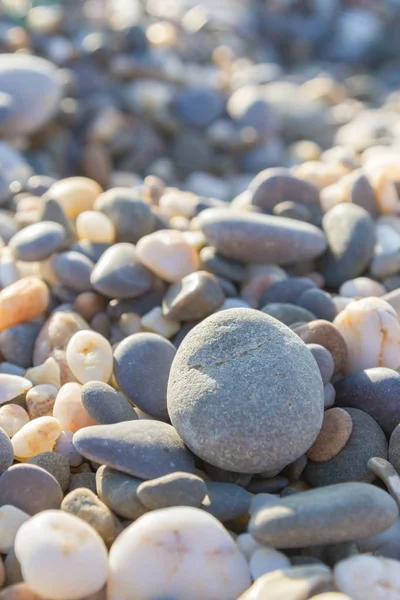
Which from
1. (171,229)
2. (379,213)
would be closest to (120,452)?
(171,229)

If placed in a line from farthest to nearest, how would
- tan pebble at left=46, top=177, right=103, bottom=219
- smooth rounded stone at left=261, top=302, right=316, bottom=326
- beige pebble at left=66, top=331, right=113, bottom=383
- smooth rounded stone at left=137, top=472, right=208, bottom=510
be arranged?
1. tan pebble at left=46, top=177, right=103, bottom=219
2. smooth rounded stone at left=261, top=302, right=316, bottom=326
3. beige pebble at left=66, top=331, right=113, bottom=383
4. smooth rounded stone at left=137, top=472, right=208, bottom=510

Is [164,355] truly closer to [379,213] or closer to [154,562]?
[154,562]

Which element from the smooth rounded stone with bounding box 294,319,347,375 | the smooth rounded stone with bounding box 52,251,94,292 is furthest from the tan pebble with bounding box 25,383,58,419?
the smooth rounded stone with bounding box 294,319,347,375

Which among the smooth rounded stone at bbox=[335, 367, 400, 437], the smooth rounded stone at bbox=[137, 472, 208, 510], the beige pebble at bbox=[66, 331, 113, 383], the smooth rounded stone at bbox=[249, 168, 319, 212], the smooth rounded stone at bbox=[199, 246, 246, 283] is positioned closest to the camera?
Result: the smooth rounded stone at bbox=[137, 472, 208, 510]

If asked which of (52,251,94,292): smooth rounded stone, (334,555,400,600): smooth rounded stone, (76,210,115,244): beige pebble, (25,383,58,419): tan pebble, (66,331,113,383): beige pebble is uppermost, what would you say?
(76,210,115,244): beige pebble

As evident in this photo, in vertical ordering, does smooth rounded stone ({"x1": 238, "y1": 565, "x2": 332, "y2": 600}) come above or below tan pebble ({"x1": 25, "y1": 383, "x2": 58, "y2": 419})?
below

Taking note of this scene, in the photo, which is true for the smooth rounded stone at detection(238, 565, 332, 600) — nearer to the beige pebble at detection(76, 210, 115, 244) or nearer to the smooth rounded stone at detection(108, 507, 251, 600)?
the smooth rounded stone at detection(108, 507, 251, 600)

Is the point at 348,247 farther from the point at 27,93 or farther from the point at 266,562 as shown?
the point at 27,93
